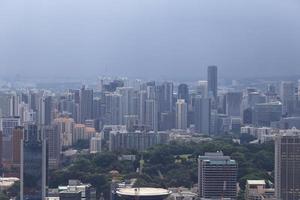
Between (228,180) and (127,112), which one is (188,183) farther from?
(127,112)

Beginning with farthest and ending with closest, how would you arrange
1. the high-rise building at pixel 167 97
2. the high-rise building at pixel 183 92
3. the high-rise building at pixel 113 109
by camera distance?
the high-rise building at pixel 183 92
the high-rise building at pixel 167 97
the high-rise building at pixel 113 109

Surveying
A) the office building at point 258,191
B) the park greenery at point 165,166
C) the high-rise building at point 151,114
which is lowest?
the office building at point 258,191

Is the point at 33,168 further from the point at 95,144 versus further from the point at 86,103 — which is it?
the point at 86,103

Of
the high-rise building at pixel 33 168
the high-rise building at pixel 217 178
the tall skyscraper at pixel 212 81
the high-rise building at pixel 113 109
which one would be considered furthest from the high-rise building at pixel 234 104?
the high-rise building at pixel 33 168

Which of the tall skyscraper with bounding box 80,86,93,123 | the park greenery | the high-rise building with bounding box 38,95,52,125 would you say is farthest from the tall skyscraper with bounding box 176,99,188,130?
the high-rise building with bounding box 38,95,52,125

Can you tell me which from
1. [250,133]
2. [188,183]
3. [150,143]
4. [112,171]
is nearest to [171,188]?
[188,183]

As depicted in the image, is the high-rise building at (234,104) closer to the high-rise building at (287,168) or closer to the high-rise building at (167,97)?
the high-rise building at (167,97)
